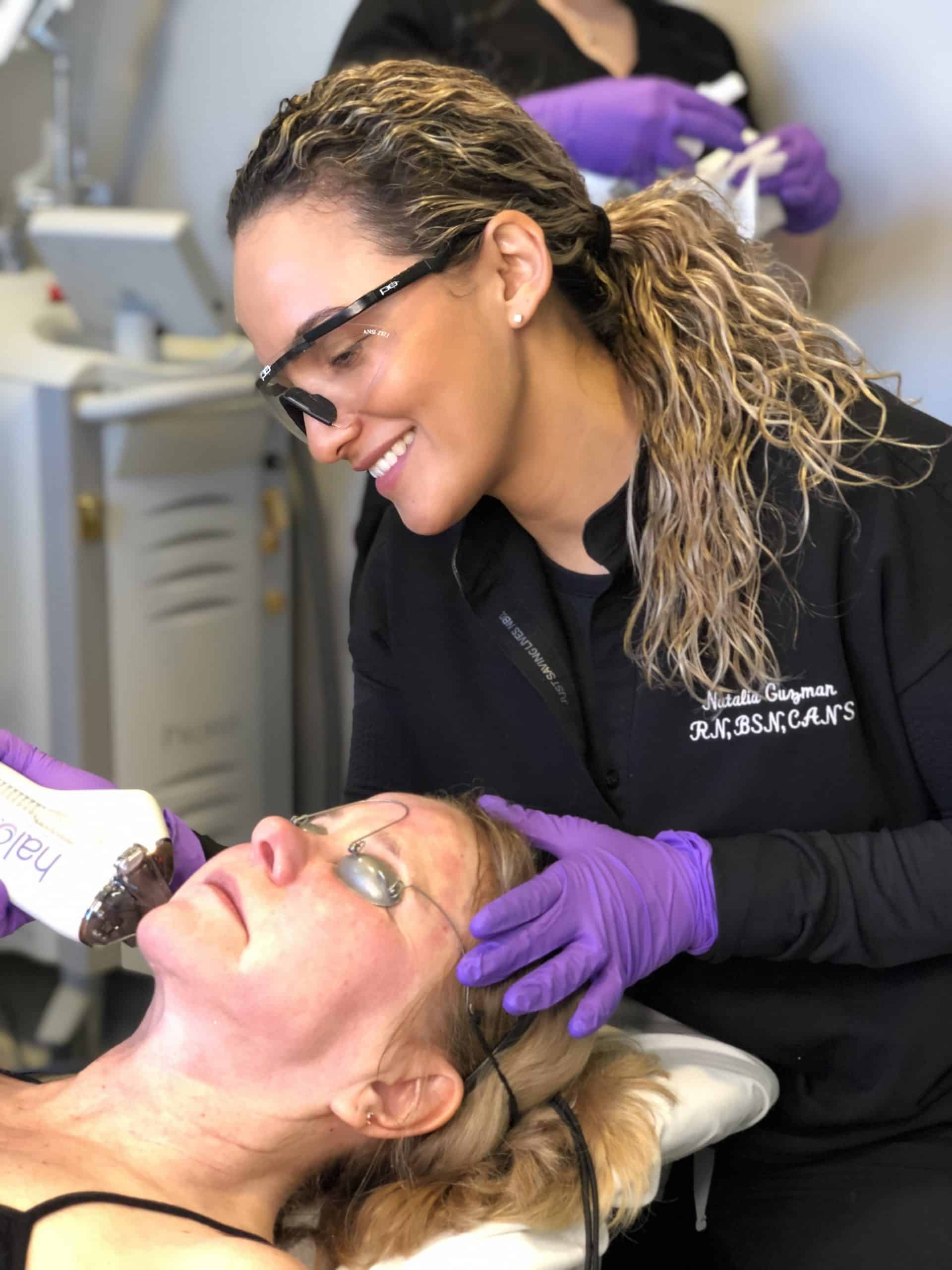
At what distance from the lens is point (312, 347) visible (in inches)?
46.1

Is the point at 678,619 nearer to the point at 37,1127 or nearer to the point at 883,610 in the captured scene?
the point at 883,610

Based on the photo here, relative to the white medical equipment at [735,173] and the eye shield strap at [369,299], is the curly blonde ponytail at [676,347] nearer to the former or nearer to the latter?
the eye shield strap at [369,299]

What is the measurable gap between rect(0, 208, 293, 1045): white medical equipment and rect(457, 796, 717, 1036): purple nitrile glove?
1.21 m

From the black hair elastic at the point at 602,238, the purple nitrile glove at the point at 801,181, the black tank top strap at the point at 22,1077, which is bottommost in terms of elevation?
the black tank top strap at the point at 22,1077

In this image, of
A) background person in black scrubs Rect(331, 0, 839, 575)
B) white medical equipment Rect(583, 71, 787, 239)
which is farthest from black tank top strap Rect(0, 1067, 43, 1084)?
white medical equipment Rect(583, 71, 787, 239)

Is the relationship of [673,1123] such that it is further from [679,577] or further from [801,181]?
[801,181]

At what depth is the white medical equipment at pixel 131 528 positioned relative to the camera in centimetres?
207

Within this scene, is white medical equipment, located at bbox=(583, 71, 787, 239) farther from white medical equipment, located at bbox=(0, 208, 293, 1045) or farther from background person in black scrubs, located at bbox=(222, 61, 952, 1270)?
white medical equipment, located at bbox=(0, 208, 293, 1045)

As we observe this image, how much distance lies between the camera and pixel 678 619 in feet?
4.23

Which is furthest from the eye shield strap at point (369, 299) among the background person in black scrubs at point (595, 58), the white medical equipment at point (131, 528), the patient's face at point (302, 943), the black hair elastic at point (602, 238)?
the white medical equipment at point (131, 528)

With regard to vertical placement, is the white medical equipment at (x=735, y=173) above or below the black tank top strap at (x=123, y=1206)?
above

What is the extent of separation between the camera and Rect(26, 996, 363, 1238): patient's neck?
114 cm

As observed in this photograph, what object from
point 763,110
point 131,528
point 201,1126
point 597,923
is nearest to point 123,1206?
point 201,1126

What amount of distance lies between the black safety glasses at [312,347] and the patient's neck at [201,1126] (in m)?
0.57
